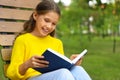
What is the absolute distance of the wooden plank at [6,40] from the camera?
14.3ft

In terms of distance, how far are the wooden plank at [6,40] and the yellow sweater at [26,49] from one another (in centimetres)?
35

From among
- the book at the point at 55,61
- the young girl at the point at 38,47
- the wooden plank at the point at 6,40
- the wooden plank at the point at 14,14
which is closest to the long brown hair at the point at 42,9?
the young girl at the point at 38,47

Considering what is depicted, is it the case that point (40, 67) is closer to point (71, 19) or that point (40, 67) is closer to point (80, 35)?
point (80, 35)

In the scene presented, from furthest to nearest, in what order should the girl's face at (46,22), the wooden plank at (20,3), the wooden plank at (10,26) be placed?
the wooden plank at (20,3)
the wooden plank at (10,26)
the girl's face at (46,22)

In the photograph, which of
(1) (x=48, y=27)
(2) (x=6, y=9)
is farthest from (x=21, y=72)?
(2) (x=6, y=9)

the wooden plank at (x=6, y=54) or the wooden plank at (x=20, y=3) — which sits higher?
the wooden plank at (x=20, y=3)

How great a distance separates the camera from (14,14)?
4.64 m

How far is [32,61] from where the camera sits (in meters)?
3.59

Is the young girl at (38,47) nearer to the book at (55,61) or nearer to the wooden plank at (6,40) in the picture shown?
the book at (55,61)

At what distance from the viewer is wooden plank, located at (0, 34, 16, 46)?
14.3 ft

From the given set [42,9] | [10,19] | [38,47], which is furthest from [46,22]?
A: [10,19]

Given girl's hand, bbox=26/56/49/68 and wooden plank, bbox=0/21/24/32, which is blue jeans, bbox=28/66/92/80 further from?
wooden plank, bbox=0/21/24/32

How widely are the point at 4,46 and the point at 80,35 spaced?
43.9 ft

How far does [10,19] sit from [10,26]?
0.12 m
